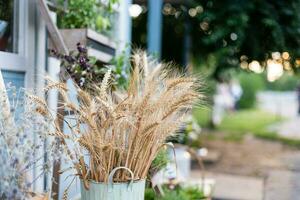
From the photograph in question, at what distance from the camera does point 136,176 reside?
1.96 m

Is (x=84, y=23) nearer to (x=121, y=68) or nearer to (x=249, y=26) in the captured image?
(x=121, y=68)

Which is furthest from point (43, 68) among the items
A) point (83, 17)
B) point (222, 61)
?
point (222, 61)

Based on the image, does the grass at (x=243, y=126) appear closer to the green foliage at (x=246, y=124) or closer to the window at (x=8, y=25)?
the green foliage at (x=246, y=124)

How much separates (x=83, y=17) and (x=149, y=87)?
121cm

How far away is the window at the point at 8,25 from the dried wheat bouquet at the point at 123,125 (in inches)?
31.9

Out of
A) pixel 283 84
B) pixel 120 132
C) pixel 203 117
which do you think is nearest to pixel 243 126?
pixel 203 117

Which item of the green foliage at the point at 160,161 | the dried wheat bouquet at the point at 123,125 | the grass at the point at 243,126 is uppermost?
the grass at the point at 243,126

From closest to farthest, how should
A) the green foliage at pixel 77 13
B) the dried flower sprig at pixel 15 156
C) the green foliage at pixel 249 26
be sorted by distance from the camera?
1. the dried flower sprig at pixel 15 156
2. the green foliage at pixel 77 13
3. the green foliage at pixel 249 26

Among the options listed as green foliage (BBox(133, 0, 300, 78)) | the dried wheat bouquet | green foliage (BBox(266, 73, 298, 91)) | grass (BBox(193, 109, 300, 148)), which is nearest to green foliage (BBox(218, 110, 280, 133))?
grass (BBox(193, 109, 300, 148))

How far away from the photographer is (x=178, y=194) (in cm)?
284

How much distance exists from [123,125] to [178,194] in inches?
44.3

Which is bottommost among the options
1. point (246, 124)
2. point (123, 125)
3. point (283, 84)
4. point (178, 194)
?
point (178, 194)

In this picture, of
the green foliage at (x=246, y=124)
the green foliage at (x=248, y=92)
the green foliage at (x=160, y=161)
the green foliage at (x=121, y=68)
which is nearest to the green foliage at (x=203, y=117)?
the green foliage at (x=246, y=124)

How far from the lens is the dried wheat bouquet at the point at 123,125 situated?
1.84m
